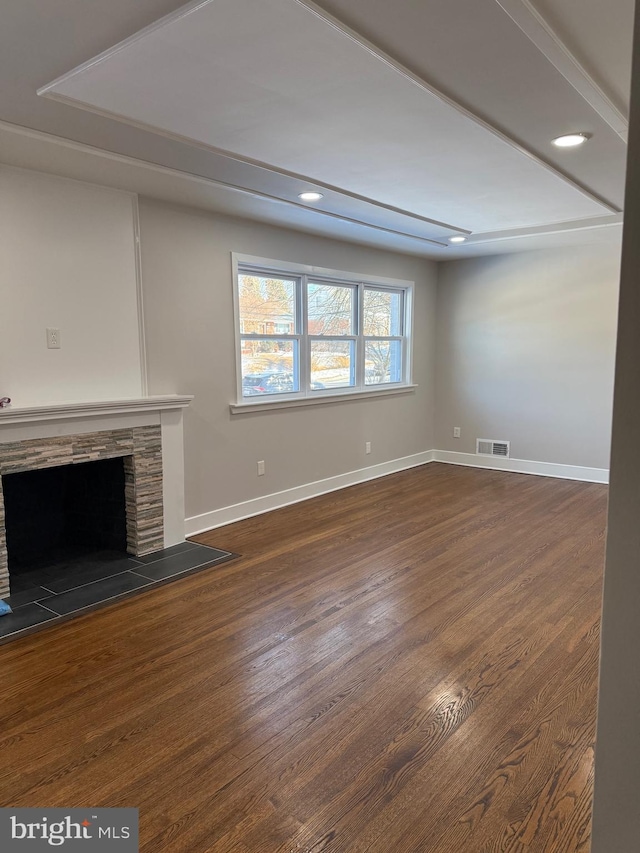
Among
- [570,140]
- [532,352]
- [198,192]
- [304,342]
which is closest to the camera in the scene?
[570,140]

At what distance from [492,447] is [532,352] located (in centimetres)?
115

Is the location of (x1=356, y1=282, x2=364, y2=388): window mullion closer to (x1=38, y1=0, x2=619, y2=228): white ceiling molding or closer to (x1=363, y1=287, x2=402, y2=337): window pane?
(x1=363, y1=287, x2=402, y2=337): window pane

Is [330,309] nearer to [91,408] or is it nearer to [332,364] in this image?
[332,364]

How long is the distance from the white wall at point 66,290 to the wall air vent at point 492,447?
4.10 m

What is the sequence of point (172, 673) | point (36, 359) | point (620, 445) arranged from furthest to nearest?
point (36, 359) < point (172, 673) < point (620, 445)

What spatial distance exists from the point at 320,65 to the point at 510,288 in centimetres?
456

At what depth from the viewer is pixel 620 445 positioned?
0.95 m

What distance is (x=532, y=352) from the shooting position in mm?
6035

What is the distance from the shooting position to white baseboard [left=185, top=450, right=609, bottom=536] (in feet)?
14.6

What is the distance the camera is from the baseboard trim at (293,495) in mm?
4366

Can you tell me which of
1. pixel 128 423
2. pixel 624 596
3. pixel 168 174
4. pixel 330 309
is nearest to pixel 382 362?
pixel 330 309

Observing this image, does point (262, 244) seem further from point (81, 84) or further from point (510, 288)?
point (510, 288)

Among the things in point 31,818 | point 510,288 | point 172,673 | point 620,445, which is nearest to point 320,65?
point 620,445

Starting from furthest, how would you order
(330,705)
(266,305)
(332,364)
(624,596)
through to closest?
(332,364) → (266,305) → (330,705) → (624,596)
